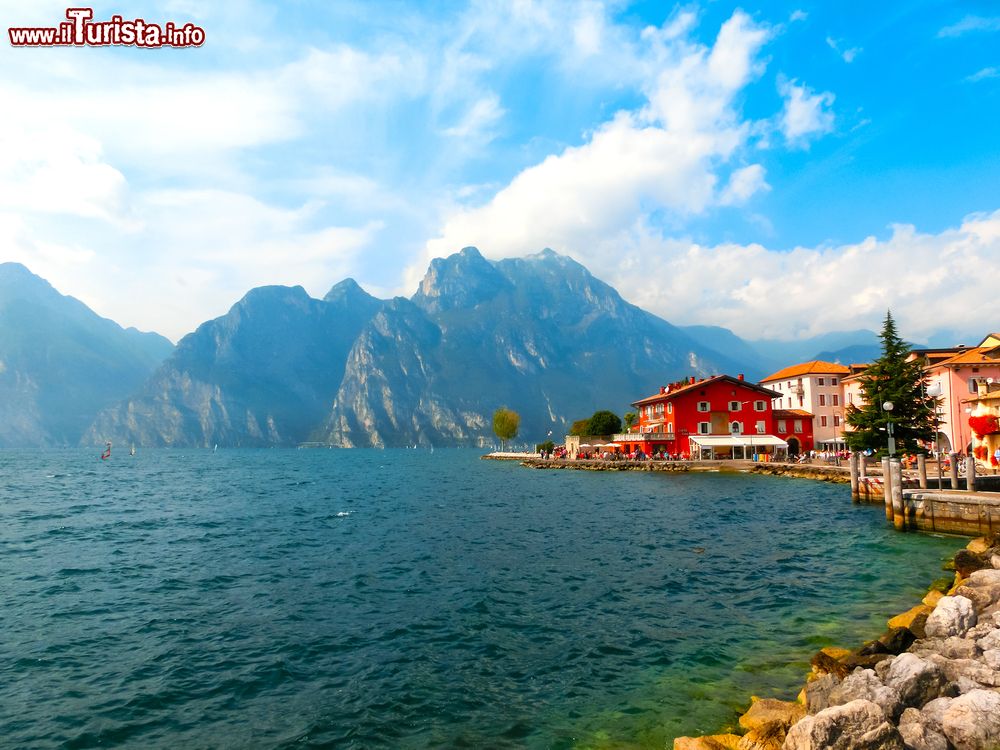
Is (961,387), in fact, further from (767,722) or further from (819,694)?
(767,722)

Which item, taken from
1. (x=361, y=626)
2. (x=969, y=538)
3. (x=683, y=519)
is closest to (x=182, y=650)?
(x=361, y=626)

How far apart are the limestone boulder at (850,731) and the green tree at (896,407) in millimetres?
45202

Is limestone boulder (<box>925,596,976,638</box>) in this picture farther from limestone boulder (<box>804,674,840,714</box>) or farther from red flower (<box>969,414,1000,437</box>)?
red flower (<box>969,414,1000,437</box>)

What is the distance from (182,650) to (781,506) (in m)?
37.2

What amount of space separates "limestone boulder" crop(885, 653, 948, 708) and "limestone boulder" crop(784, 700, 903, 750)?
168 centimetres

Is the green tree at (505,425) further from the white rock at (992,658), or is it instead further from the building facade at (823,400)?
the white rock at (992,658)

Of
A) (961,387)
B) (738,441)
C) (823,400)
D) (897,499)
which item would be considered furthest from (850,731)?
(823,400)

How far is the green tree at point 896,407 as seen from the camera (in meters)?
46.9

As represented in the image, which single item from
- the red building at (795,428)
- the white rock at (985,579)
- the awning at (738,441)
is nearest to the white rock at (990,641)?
the white rock at (985,579)

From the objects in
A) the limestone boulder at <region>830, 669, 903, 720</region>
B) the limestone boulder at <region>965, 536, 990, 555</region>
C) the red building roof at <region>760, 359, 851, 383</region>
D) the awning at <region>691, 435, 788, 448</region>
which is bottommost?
the limestone boulder at <region>965, 536, 990, 555</region>

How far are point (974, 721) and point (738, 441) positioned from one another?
7402 centimetres

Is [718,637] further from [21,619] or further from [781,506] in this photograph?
[781,506]

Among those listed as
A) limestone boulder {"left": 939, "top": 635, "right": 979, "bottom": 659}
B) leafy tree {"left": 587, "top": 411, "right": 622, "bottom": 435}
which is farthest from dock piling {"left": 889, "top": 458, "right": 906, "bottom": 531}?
leafy tree {"left": 587, "top": 411, "right": 622, "bottom": 435}

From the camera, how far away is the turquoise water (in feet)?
36.6
